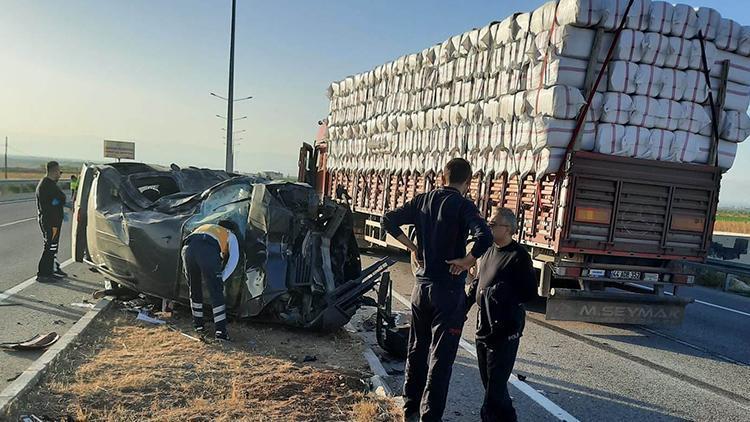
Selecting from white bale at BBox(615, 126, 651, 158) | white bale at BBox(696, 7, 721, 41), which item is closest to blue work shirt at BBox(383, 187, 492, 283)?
white bale at BBox(615, 126, 651, 158)

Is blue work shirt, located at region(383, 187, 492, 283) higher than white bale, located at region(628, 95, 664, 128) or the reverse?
the reverse

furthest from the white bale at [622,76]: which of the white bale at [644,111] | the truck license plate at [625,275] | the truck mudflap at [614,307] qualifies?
the truck mudflap at [614,307]

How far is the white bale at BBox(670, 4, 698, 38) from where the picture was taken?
682 cm

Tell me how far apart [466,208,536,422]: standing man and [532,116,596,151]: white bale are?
10.9 feet

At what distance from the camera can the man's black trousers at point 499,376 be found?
3688mm

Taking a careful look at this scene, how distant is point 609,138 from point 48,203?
Result: 26.3ft

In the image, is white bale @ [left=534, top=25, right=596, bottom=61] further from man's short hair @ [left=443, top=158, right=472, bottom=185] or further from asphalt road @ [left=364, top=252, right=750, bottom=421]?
man's short hair @ [left=443, top=158, right=472, bottom=185]

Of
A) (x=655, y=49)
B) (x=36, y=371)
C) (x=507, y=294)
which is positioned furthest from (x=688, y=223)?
(x=36, y=371)

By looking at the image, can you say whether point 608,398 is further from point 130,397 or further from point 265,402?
point 130,397

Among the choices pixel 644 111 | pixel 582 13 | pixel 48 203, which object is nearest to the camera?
pixel 582 13

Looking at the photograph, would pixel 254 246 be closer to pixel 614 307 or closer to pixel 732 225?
pixel 614 307

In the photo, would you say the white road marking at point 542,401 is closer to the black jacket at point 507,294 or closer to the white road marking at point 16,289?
the black jacket at point 507,294

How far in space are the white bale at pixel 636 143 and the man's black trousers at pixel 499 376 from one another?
13.6 ft

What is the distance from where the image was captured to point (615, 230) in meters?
6.98
